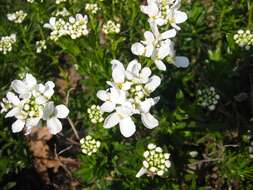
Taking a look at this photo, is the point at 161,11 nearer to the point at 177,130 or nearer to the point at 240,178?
the point at 177,130

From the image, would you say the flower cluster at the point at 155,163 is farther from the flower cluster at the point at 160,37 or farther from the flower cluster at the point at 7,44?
the flower cluster at the point at 7,44

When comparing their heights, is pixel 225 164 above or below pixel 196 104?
below

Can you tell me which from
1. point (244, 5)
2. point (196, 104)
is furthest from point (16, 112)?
point (244, 5)

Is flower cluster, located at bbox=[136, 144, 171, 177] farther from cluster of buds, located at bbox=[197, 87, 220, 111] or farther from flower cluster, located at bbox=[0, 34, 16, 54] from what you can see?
flower cluster, located at bbox=[0, 34, 16, 54]

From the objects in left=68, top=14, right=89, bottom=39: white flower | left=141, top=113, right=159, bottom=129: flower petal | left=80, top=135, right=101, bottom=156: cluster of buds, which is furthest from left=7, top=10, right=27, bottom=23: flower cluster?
left=141, top=113, right=159, bottom=129: flower petal

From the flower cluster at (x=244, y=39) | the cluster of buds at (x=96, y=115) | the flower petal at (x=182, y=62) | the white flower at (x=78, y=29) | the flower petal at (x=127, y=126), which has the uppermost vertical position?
the white flower at (x=78, y=29)

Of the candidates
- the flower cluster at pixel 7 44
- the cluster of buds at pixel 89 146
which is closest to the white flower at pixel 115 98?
the cluster of buds at pixel 89 146

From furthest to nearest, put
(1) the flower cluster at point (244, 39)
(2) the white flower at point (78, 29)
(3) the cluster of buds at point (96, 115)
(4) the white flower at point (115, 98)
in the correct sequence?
(1) the flower cluster at point (244, 39) → (2) the white flower at point (78, 29) → (3) the cluster of buds at point (96, 115) → (4) the white flower at point (115, 98)
